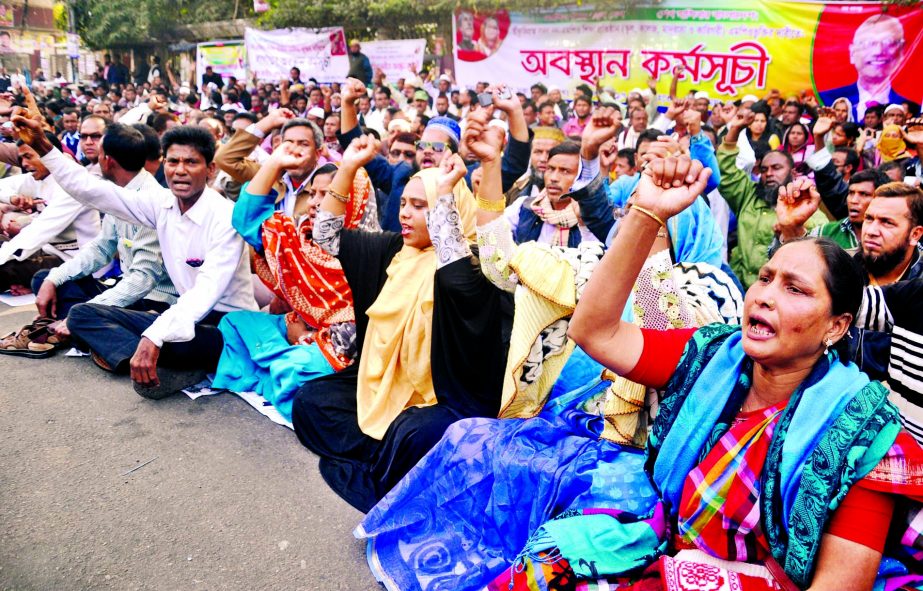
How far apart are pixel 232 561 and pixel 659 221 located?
72.6 inches

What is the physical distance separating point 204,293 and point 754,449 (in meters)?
2.93

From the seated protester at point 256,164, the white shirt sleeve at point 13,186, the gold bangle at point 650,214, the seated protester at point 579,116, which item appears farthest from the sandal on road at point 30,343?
the seated protester at point 579,116

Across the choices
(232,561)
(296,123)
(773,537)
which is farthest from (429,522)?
(296,123)

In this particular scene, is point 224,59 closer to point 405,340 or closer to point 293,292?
point 293,292

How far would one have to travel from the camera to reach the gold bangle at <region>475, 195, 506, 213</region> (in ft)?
8.87

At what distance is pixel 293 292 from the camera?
376 cm

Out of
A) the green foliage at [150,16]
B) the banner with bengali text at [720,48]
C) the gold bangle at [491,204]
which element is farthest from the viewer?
the green foliage at [150,16]

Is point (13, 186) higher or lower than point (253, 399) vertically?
higher

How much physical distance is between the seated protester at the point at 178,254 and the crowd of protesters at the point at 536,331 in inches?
0.6

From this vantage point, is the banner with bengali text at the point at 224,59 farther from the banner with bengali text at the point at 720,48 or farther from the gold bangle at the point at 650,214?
the gold bangle at the point at 650,214

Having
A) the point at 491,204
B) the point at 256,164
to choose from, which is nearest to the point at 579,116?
the point at 256,164

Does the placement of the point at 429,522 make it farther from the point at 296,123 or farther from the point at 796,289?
the point at 296,123

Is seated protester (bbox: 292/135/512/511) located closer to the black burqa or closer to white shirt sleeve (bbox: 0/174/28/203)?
the black burqa

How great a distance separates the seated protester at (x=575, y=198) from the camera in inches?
135
